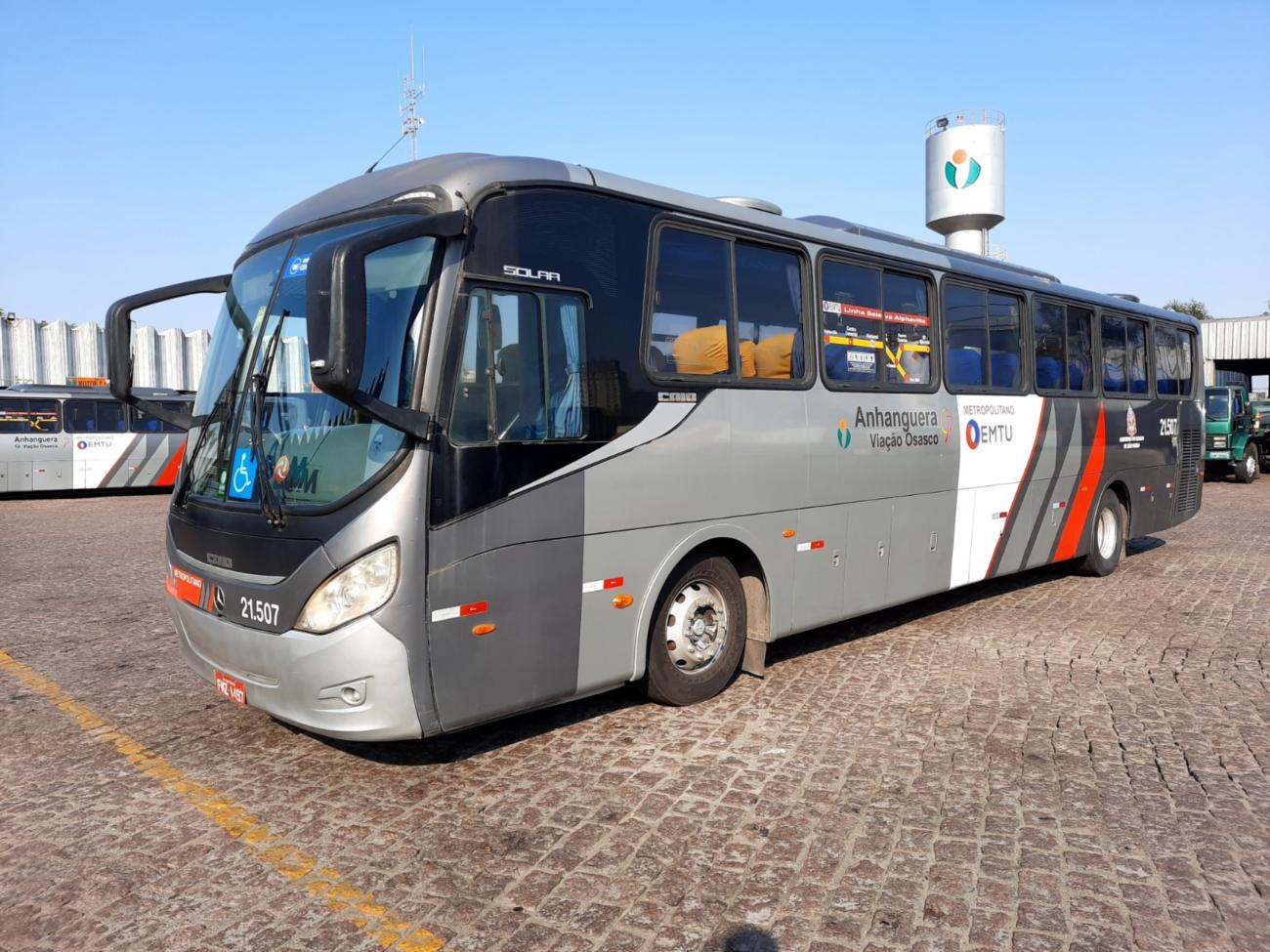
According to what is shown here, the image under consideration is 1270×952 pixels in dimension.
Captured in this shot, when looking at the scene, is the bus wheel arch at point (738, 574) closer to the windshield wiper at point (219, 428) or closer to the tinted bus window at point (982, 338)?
the windshield wiper at point (219, 428)

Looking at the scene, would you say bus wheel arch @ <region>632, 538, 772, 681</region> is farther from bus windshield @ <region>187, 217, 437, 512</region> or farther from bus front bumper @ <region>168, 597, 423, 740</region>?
bus windshield @ <region>187, 217, 437, 512</region>

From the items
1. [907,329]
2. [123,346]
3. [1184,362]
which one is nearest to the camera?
[123,346]

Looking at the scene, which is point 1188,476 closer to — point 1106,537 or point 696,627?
point 1106,537

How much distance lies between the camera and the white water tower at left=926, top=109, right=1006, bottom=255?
3691cm

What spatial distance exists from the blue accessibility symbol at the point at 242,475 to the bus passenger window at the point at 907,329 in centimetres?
481

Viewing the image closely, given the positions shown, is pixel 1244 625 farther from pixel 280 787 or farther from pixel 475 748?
pixel 280 787

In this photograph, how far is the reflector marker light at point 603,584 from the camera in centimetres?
540

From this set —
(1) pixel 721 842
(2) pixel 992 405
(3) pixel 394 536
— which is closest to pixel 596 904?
(1) pixel 721 842

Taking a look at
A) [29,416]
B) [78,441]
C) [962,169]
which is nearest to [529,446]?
[29,416]

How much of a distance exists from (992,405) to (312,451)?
20.8ft

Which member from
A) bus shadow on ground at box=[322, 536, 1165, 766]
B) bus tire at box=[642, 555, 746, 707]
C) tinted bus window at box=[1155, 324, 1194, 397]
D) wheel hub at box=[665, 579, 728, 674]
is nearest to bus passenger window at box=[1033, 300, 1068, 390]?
bus shadow on ground at box=[322, 536, 1165, 766]

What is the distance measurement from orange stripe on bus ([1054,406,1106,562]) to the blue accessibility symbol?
8.19m

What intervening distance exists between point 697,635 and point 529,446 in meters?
1.91

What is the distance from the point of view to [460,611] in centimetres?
478
